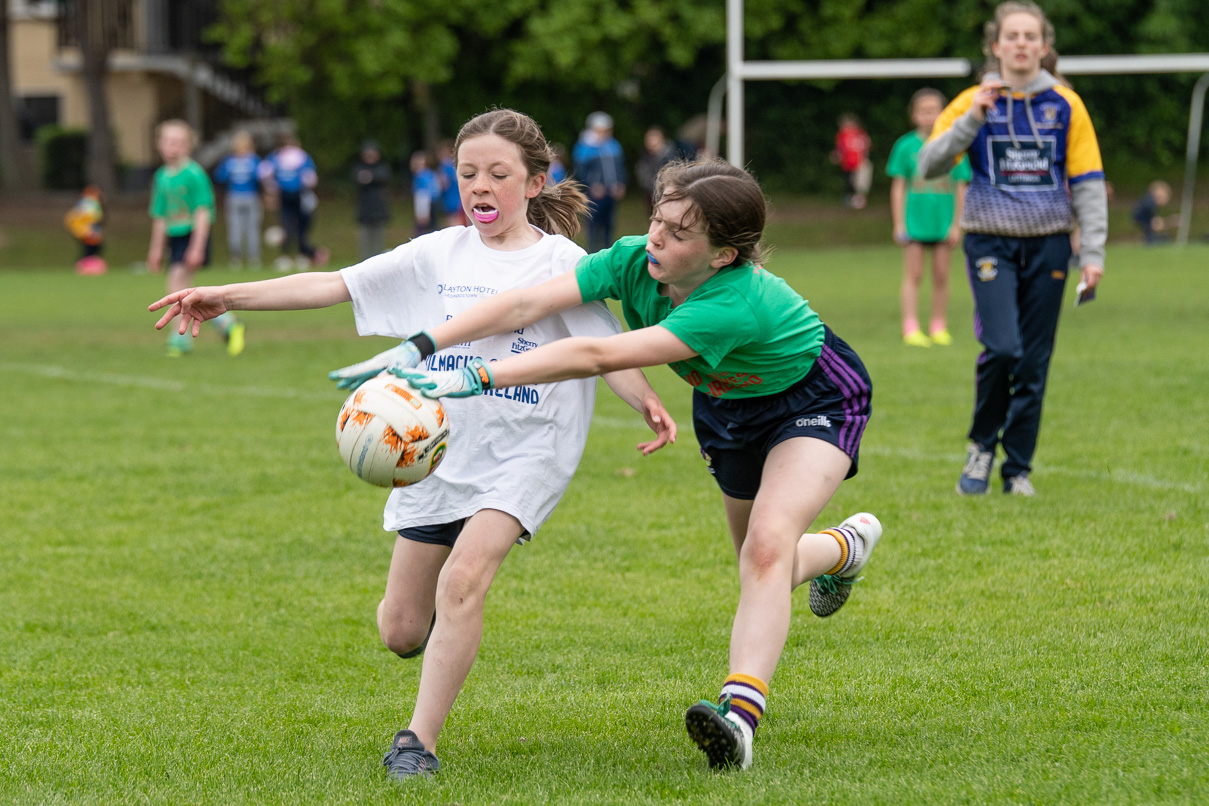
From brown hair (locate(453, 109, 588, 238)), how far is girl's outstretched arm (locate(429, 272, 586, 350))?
0.41 m

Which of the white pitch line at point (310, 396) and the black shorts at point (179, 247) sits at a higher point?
the black shorts at point (179, 247)

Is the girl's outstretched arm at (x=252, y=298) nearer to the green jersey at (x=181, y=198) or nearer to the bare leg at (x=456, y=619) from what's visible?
the bare leg at (x=456, y=619)

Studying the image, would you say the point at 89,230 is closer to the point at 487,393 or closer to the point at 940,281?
the point at 940,281

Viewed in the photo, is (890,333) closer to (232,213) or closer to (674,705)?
(674,705)

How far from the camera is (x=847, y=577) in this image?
4.73 m

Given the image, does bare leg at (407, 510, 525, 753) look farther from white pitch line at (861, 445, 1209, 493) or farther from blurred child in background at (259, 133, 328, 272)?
blurred child in background at (259, 133, 328, 272)

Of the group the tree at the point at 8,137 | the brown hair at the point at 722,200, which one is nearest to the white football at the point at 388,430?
the brown hair at the point at 722,200

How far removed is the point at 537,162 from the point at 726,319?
828 mm

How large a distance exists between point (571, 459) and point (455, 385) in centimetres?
67

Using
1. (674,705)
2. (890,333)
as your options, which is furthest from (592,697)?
(890,333)

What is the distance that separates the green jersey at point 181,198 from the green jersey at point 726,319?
12047 millimetres

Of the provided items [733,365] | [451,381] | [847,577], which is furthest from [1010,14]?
[451,381]

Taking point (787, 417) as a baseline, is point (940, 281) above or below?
below

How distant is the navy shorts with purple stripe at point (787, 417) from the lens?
4.21 m
